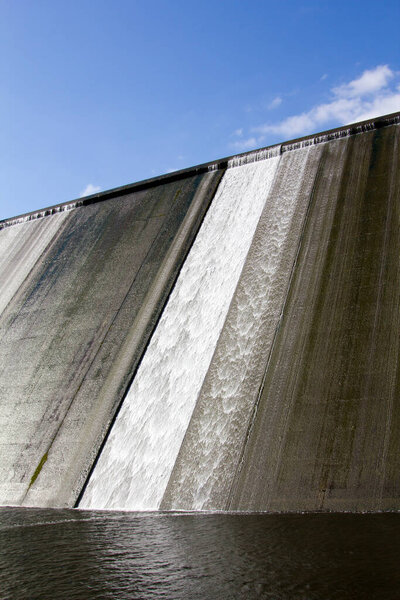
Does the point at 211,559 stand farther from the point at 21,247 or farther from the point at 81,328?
the point at 21,247

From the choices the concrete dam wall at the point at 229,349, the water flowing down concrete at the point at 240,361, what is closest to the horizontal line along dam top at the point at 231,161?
the concrete dam wall at the point at 229,349

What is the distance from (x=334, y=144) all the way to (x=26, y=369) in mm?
5704

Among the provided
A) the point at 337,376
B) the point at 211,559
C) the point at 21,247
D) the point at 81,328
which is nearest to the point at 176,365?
the point at 337,376

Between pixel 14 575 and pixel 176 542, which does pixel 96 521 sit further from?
pixel 14 575

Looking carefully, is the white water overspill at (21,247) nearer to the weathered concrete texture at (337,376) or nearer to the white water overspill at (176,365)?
the white water overspill at (176,365)

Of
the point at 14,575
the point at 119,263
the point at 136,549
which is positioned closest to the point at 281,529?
the point at 136,549

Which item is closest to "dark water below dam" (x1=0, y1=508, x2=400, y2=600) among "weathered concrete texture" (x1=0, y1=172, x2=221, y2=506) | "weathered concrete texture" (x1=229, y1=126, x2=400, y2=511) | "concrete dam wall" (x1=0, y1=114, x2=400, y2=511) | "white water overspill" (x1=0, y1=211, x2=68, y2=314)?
"weathered concrete texture" (x1=229, y1=126, x2=400, y2=511)

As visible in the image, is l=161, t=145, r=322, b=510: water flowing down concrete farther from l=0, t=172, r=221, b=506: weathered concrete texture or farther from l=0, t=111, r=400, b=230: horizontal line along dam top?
l=0, t=172, r=221, b=506: weathered concrete texture

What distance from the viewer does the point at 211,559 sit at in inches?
104

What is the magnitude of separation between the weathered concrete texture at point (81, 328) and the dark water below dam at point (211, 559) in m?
2.23

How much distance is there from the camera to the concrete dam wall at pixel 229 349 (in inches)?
183

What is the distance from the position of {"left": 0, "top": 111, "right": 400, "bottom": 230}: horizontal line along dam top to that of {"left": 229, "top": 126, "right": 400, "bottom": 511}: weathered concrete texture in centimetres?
142

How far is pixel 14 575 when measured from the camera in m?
2.58

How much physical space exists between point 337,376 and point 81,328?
428 centimetres
